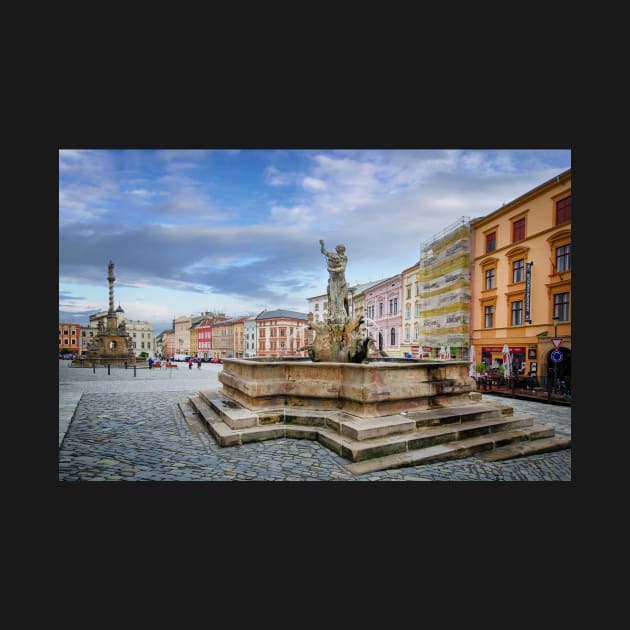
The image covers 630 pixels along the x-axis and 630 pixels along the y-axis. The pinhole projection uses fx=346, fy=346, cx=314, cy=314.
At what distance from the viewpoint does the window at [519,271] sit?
11.0m

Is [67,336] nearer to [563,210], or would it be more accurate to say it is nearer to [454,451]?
[454,451]

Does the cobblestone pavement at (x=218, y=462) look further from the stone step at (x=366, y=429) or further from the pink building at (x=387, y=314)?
the pink building at (x=387, y=314)

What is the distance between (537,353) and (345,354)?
234 inches

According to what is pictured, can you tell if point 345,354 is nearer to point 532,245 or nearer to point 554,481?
point 554,481

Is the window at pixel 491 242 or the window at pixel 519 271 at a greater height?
the window at pixel 491 242

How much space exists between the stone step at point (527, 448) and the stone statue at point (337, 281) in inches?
184

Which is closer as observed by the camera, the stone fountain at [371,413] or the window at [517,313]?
the stone fountain at [371,413]

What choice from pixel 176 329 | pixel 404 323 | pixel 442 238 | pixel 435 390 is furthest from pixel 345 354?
pixel 176 329

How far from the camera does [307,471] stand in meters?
4.77

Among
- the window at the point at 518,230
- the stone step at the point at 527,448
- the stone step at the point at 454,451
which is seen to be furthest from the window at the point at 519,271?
the stone step at the point at 454,451

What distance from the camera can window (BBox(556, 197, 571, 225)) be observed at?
8.38 metres

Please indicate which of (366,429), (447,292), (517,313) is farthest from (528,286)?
(447,292)

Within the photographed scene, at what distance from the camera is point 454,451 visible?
5289 mm

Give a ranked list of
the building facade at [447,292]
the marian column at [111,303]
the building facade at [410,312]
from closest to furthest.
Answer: the building facade at [447,292] → the building facade at [410,312] → the marian column at [111,303]
